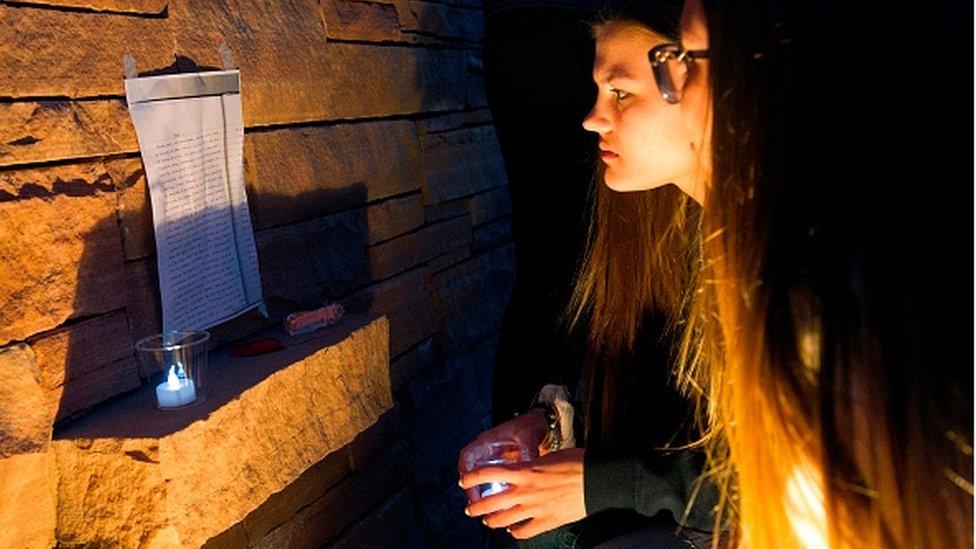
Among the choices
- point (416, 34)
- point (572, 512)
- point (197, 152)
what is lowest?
point (572, 512)

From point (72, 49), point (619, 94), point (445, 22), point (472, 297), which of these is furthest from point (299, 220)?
point (445, 22)

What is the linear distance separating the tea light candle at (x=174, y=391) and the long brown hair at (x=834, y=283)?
1023 millimetres

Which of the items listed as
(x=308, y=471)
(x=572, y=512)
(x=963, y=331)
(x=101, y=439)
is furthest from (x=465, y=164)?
(x=963, y=331)

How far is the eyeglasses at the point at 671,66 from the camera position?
174cm

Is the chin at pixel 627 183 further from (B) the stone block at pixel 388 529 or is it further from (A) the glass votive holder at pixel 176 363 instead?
(B) the stone block at pixel 388 529

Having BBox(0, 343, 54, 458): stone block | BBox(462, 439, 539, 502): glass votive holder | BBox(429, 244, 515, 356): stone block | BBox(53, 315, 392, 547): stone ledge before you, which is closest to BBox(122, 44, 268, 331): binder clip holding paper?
BBox(53, 315, 392, 547): stone ledge

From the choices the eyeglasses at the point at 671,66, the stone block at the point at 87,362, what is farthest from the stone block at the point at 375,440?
the eyeglasses at the point at 671,66

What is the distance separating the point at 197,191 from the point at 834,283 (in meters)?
1.41

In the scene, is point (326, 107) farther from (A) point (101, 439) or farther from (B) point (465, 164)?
(A) point (101, 439)

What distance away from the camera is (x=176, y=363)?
6.39ft

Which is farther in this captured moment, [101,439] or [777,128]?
[101,439]

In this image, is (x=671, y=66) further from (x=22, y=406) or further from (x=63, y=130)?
(x=22, y=406)

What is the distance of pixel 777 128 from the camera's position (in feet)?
4.45

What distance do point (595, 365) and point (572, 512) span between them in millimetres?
468
